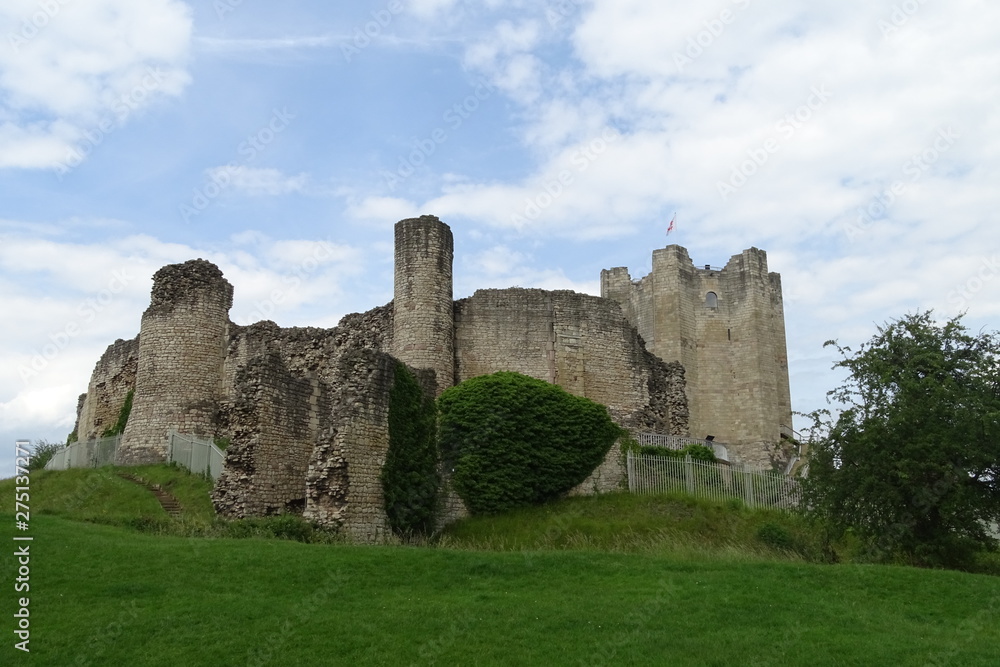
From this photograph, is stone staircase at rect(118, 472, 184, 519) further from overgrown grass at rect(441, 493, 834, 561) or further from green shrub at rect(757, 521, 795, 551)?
green shrub at rect(757, 521, 795, 551)

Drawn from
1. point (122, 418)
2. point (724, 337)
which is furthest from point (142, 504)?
point (724, 337)

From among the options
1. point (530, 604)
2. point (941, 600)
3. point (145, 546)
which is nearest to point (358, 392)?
point (145, 546)

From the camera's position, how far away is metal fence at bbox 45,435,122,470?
33406mm

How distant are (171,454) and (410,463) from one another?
39.5 ft

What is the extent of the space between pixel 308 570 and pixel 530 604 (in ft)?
11.6

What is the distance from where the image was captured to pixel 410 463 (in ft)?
75.6

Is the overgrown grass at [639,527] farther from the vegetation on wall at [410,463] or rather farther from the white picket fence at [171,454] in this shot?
the white picket fence at [171,454]

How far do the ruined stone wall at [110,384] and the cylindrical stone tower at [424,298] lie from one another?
1409cm

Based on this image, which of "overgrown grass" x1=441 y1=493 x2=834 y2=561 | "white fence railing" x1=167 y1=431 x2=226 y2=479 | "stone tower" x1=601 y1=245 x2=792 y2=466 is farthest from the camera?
"stone tower" x1=601 y1=245 x2=792 y2=466

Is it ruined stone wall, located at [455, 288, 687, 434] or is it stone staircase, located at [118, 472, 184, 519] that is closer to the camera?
stone staircase, located at [118, 472, 184, 519]

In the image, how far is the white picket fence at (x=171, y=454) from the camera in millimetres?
27562

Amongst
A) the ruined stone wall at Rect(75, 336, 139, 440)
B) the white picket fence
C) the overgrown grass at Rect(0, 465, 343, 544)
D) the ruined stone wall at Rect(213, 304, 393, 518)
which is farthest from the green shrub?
the ruined stone wall at Rect(75, 336, 139, 440)

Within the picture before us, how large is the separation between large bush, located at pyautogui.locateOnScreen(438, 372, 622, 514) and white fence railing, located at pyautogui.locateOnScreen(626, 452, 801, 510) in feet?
4.22

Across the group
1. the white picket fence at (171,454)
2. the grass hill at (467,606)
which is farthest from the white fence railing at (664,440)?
the white picket fence at (171,454)
